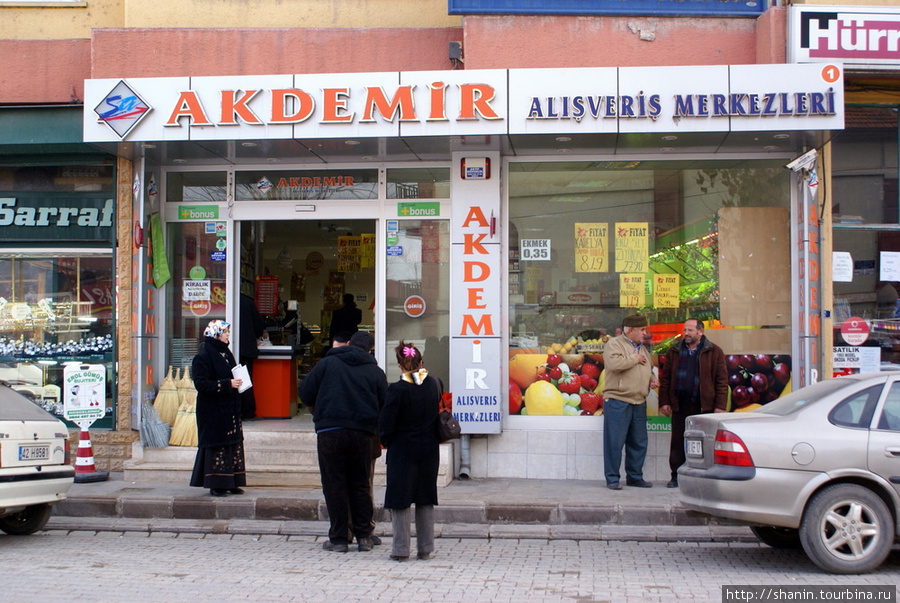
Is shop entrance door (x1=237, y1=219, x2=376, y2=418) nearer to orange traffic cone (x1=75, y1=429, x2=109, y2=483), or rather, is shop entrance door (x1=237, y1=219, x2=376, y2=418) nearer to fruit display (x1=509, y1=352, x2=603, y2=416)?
orange traffic cone (x1=75, y1=429, x2=109, y2=483)

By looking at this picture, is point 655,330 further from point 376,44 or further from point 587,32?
point 376,44

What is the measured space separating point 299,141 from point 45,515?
15.6 feet

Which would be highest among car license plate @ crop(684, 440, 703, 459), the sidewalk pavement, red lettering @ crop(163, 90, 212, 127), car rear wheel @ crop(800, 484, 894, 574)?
red lettering @ crop(163, 90, 212, 127)

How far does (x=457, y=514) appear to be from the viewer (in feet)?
29.5

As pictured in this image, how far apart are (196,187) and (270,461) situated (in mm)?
3720

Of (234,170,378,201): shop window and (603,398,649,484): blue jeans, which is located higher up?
(234,170,378,201): shop window

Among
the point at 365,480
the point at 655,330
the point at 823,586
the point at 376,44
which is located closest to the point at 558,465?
the point at 655,330

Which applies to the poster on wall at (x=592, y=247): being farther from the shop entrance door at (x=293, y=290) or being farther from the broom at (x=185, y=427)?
the broom at (x=185, y=427)

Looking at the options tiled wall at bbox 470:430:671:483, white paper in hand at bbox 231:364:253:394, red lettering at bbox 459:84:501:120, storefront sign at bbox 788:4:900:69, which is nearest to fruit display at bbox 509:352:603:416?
tiled wall at bbox 470:430:671:483

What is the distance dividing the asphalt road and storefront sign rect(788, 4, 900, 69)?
18.3ft

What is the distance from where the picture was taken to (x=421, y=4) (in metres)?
11.3

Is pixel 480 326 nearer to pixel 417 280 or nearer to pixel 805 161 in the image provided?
pixel 417 280

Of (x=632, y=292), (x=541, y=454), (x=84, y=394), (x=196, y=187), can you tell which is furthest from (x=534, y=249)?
(x=84, y=394)

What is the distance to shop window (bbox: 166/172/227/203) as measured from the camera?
38.1 feet
